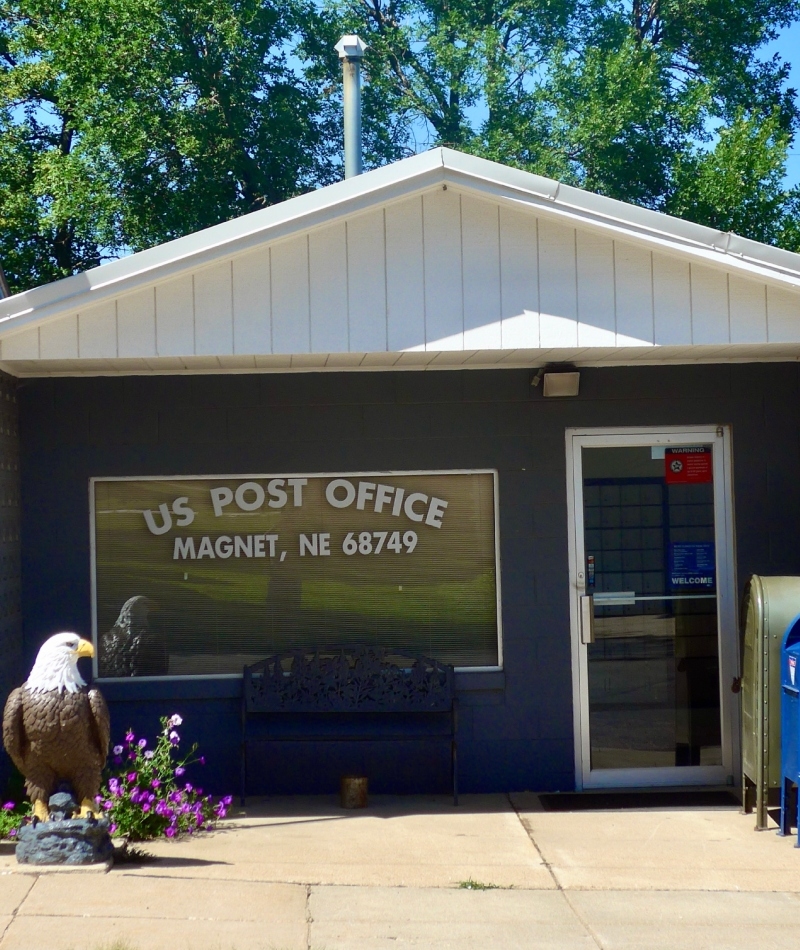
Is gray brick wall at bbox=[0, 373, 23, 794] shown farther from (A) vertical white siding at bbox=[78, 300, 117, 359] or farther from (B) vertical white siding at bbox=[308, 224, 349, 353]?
(B) vertical white siding at bbox=[308, 224, 349, 353]

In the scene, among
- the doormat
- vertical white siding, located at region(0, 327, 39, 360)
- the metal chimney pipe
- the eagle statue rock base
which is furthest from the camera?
the metal chimney pipe

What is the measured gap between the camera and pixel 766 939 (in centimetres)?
461

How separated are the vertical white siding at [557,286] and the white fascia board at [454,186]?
0.11 meters

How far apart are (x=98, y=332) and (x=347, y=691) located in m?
2.56

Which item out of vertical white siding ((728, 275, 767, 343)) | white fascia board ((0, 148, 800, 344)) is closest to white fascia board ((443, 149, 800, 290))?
white fascia board ((0, 148, 800, 344))

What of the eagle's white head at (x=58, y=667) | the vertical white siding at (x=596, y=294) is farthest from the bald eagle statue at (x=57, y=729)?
the vertical white siding at (x=596, y=294)

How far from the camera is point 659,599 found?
23.7 feet

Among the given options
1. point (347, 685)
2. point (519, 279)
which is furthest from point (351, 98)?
point (347, 685)

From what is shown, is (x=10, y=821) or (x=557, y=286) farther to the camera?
(x=557, y=286)

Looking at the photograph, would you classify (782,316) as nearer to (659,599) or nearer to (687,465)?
(687,465)

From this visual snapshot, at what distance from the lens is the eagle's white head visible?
17.2 ft

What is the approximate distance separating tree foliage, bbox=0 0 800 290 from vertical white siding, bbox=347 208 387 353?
11.9 m

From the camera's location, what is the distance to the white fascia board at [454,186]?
→ 5.80m

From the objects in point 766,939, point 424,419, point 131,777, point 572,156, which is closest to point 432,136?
point 572,156
